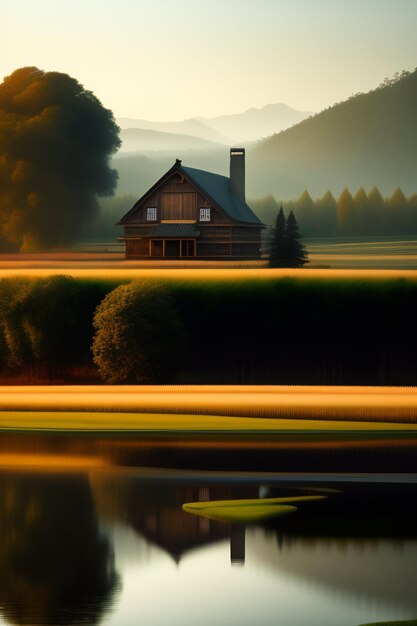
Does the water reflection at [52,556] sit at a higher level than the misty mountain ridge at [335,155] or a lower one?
lower

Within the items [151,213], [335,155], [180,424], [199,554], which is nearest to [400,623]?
[199,554]

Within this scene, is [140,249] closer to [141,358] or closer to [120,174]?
[120,174]

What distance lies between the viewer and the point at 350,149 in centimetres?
7612

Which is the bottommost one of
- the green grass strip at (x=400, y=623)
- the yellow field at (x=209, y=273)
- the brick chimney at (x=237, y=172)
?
the green grass strip at (x=400, y=623)

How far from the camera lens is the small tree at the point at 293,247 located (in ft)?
202

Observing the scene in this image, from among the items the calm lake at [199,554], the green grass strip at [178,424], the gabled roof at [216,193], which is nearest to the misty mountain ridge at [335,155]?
the gabled roof at [216,193]

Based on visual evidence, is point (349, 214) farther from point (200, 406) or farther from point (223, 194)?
point (200, 406)

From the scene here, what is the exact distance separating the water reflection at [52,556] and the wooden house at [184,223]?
39.5 m

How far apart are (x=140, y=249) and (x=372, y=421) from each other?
2820 cm

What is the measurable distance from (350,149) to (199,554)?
59.5 m

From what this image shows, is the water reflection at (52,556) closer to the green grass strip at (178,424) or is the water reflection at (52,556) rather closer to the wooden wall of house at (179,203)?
the green grass strip at (178,424)

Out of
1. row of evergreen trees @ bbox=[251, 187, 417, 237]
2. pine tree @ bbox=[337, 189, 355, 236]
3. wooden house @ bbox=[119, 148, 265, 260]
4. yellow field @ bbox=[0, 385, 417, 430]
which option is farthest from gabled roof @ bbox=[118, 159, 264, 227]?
yellow field @ bbox=[0, 385, 417, 430]

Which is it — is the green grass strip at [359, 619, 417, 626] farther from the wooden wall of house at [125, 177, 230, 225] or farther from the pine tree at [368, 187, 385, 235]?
the pine tree at [368, 187, 385, 235]

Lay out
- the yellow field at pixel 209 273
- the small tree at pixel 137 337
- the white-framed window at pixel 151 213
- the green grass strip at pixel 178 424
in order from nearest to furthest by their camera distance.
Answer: the green grass strip at pixel 178 424 → the small tree at pixel 137 337 → the yellow field at pixel 209 273 → the white-framed window at pixel 151 213
